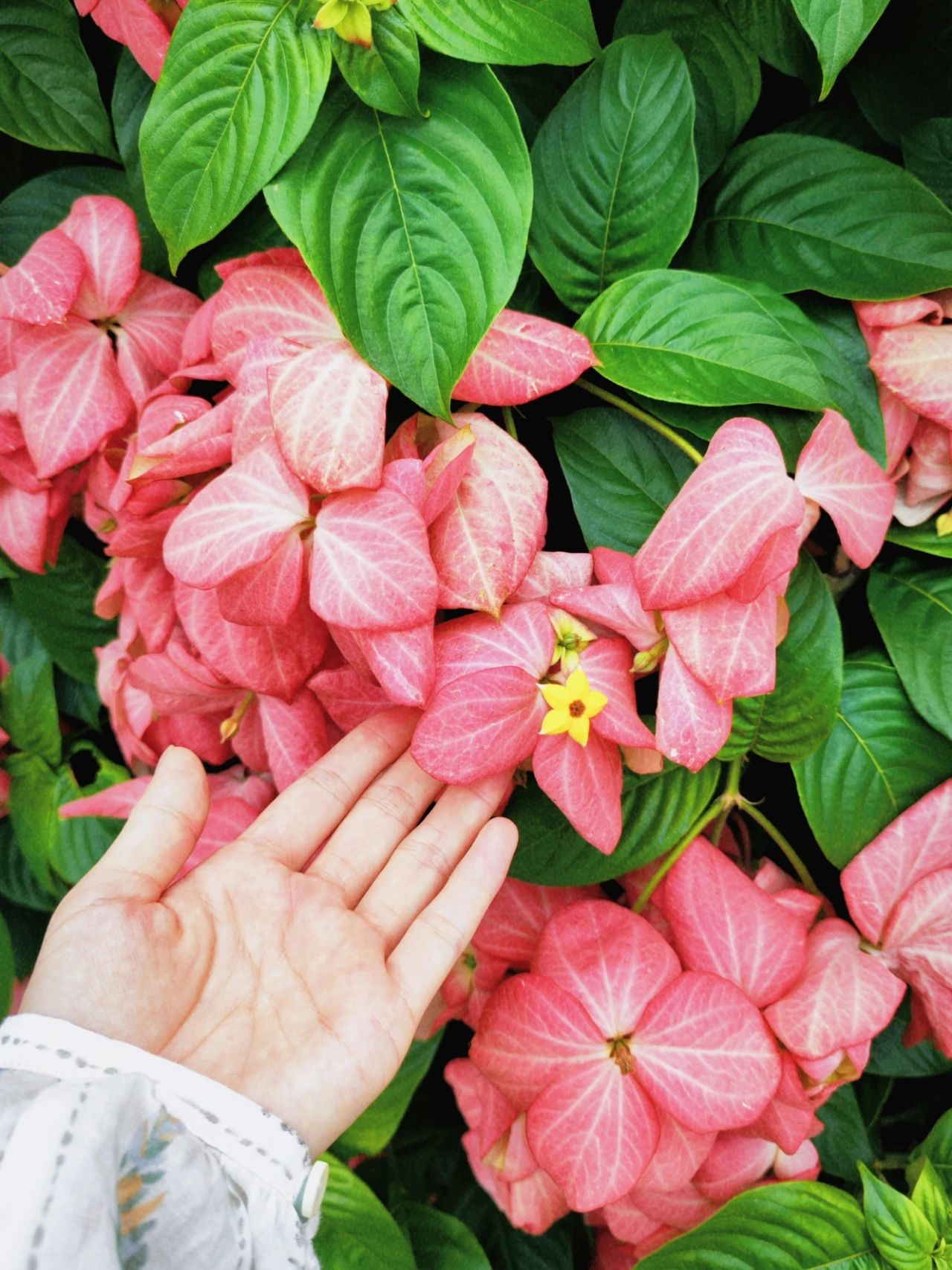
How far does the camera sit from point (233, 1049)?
646 mm

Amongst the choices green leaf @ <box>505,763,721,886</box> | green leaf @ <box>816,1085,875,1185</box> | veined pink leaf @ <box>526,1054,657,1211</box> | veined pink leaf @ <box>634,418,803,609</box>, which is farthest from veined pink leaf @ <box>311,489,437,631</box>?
green leaf @ <box>816,1085,875,1185</box>

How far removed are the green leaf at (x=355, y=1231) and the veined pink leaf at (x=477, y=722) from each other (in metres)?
0.46

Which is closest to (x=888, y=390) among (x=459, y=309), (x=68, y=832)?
(x=459, y=309)

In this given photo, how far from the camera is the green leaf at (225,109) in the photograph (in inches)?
24.3

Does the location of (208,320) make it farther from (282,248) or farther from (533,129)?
(533,129)

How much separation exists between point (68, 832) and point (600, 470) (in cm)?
66

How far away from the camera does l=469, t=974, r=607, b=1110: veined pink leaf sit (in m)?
0.67

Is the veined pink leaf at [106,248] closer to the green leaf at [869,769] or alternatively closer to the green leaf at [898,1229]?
the green leaf at [869,769]

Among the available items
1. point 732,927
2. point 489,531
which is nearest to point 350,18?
point 489,531

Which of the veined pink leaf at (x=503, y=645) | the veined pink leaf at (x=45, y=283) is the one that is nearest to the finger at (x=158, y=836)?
the veined pink leaf at (x=503, y=645)

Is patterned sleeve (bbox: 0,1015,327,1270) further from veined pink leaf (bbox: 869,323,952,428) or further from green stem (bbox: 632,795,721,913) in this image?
veined pink leaf (bbox: 869,323,952,428)

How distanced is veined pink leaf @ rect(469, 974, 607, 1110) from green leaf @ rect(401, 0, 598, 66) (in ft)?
1.99

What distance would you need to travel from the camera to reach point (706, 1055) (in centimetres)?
65

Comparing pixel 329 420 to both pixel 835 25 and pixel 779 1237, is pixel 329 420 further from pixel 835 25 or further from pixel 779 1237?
pixel 779 1237
